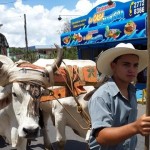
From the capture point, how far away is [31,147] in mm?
6637

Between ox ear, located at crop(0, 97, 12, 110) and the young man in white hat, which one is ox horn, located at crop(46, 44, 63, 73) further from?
the young man in white hat

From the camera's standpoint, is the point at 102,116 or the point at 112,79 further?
the point at 112,79

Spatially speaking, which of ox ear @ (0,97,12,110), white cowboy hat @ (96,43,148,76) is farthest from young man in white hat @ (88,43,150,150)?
ox ear @ (0,97,12,110)

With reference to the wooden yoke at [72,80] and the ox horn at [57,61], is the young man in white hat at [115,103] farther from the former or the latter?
the wooden yoke at [72,80]

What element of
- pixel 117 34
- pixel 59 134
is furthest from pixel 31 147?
pixel 117 34

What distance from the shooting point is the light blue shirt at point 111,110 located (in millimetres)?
2168

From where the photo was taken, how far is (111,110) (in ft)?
7.38

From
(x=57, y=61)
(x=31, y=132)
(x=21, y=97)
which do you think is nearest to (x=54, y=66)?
(x=57, y=61)

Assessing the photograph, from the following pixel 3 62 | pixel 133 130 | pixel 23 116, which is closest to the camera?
pixel 133 130

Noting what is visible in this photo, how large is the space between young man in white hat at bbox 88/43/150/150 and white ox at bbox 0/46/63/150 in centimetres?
112

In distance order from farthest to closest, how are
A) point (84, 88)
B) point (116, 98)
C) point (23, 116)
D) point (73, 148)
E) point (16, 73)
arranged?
1. point (73, 148)
2. point (84, 88)
3. point (16, 73)
4. point (23, 116)
5. point (116, 98)

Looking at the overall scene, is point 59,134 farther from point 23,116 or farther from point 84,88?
point 23,116

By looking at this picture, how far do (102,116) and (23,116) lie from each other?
1455mm

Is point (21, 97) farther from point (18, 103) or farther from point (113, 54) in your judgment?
point (113, 54)
